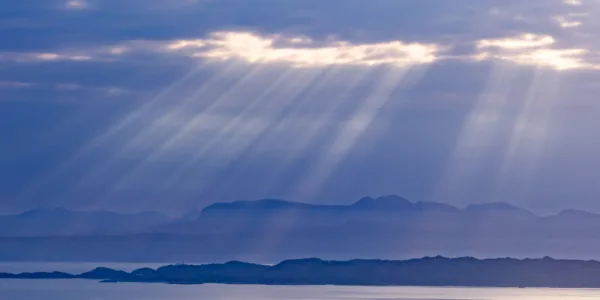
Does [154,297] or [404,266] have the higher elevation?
[404,266]

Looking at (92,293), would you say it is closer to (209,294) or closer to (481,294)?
(209,294)

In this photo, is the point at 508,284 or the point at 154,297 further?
the point at 508,284

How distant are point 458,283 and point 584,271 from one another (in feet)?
37.7

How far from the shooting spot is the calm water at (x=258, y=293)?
4122 inches

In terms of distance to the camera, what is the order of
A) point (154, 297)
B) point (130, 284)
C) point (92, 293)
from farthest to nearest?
point (130, 284) < point (92, 293) < point (154, 297)

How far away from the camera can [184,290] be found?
392ft

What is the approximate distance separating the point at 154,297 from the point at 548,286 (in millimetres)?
38427

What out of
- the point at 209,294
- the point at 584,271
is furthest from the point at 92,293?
the point at 584,271

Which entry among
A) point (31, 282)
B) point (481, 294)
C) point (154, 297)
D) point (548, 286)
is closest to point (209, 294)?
point (154, 297)

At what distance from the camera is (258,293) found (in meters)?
112

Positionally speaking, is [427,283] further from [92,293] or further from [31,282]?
[31,282]

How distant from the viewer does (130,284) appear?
451ft

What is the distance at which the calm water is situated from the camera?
105 meters

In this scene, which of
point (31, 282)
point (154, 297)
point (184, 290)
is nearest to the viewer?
point (154, 297)
